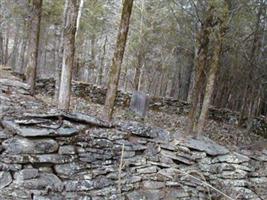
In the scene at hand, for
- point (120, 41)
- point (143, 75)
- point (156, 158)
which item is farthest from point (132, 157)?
point (143, 75)

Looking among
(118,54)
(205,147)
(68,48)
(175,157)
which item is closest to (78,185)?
(175,157)

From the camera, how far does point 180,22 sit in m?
12.7

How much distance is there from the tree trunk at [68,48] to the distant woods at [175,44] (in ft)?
0.06

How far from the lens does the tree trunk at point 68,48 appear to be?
6758 mm

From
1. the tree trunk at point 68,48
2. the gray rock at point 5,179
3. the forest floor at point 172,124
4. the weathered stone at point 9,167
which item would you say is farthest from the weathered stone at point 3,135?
the forest floor at point 172,124

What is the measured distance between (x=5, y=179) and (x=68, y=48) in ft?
10.2

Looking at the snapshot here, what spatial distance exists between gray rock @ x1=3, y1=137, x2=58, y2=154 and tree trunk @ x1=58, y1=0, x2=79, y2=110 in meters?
2.31

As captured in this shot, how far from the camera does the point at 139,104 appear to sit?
12.5 m

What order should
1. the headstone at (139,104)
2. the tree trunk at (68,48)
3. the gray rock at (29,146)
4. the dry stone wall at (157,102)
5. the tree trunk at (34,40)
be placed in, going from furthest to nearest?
1. the dry stone wall at (157,102)
2. the headstone at (139,104)
3. the tree trunk at (34,40)
4. the tree trunk at (68,48)
5. the gray rock at (29,146)

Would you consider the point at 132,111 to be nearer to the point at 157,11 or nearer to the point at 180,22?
the point at 180,22

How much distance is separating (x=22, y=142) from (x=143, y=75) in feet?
53.7

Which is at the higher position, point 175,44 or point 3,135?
point 175,44

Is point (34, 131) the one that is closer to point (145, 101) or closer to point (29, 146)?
point (29, 146)

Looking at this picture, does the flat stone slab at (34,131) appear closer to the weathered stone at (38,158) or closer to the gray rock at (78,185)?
the weathered stone at (38,158)
